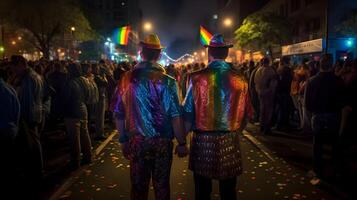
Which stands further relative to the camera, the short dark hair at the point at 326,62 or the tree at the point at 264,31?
the tree at the point at 264,31

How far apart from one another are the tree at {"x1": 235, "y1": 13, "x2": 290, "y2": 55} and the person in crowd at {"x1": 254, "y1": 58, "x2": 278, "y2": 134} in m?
31.7

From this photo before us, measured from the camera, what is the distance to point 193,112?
474 cm

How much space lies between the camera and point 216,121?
4.64m

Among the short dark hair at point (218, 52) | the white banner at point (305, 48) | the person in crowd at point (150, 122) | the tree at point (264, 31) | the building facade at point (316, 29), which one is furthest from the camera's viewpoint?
the tree at point (264, 31)

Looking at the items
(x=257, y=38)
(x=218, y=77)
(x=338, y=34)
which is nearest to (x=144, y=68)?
(x=218, y=77)

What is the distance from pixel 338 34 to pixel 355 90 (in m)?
30.8

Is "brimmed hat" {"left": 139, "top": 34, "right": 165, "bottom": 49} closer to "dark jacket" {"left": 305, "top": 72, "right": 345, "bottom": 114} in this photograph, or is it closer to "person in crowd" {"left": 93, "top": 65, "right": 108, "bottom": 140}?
"dark jacket" {"left": 305, "top": 72, "right": 345, "bottom": 114}

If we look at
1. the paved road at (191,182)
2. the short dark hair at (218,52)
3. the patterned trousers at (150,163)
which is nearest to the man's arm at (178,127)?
the patterned trousers at (150,163)

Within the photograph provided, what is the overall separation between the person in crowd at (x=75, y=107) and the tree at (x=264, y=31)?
120 ft

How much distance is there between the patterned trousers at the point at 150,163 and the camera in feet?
14.7

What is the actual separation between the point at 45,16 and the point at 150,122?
125 ft

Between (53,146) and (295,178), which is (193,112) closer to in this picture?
(295,178)

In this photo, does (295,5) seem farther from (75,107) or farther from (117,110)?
(117,110)

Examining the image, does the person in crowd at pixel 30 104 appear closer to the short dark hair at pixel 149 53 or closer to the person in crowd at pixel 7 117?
the person in crowd at pixel 7 117
